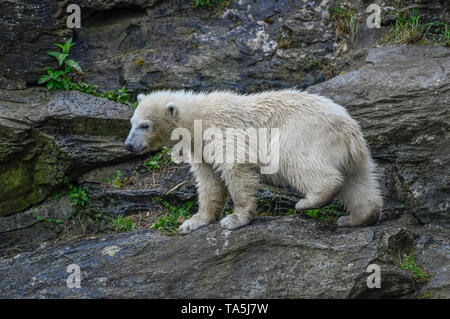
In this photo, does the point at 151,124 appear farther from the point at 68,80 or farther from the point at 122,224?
the point at 68,80

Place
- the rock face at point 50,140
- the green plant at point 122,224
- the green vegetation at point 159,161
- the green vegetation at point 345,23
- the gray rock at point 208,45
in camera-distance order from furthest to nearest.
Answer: the gray rock at point 208,45 → the green vegetation at point 345,23 → the green vegetation at point 159,161 → the rock face at point 50,140 → the green plant at point 122,224

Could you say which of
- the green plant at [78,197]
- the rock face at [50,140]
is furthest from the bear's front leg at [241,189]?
the green plant at [78,197]

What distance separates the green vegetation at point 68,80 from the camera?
27.7 feet

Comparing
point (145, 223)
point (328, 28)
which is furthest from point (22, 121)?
point (328, 28)

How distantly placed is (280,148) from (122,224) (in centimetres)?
288

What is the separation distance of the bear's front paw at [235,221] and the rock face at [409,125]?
2170 millimetres

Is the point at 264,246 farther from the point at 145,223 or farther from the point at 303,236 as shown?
the point at 145,223

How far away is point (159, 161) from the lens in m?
8.20

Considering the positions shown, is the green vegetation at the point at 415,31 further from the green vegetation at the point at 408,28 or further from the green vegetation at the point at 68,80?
the green vegetation at the point at 68,80

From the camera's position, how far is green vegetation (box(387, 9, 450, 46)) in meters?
8.11

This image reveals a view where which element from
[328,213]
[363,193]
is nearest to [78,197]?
[328,213]

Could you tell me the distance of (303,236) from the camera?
5.29 metres

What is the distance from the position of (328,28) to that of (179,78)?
113 inches

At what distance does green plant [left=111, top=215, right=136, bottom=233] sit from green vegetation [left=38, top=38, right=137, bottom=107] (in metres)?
2.15
